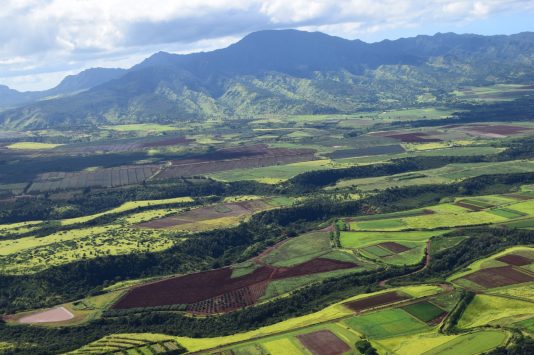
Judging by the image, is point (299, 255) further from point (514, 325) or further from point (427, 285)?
point (514, 325)

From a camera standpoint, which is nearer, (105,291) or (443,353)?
(443,353)

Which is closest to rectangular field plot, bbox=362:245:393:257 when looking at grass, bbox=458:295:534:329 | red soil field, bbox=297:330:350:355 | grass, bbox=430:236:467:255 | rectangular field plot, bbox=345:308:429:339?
grass, bbox=430:236:467:255

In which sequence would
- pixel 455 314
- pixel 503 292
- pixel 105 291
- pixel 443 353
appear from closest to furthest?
pixel 443 353 → pixel 455 314 → pixel 503 292 → pixel 105 291

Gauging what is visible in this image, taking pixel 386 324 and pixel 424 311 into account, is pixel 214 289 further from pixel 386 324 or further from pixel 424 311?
pixel 424 311

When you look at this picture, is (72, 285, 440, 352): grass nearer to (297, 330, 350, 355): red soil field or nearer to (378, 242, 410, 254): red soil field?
(297, 330, 350, 355): red soil field

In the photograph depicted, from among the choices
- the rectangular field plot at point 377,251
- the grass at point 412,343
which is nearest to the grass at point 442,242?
the rectangular field plot at point 377,251

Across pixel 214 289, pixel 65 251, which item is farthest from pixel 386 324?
pixel 65 251

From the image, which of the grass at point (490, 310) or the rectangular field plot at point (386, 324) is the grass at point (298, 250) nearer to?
the rectangular field plot at point (386, 324)

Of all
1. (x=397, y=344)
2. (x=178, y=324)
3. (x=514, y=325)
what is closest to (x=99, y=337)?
(x=178, y=324)
